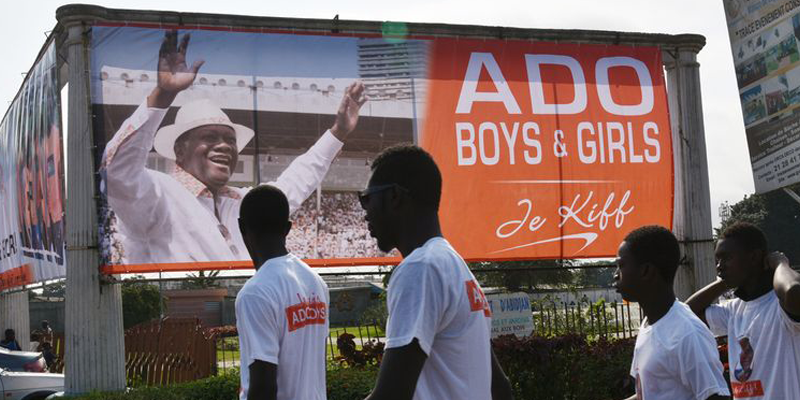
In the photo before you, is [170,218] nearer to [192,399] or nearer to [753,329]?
[192,399]

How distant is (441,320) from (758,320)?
2.26m

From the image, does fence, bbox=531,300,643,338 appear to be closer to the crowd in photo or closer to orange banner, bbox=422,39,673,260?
orange banner, bbox=422,39,673,260

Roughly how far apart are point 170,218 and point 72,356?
210 centimetres

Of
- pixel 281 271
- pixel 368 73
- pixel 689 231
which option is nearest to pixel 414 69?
pixel 368 73

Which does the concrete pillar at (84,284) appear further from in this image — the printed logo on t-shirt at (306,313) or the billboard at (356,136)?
the printed logo on t-shirt at (306,313)

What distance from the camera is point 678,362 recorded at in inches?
142

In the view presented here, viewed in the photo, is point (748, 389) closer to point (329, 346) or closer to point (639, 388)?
point (639, 388)

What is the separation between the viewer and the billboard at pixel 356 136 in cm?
1205

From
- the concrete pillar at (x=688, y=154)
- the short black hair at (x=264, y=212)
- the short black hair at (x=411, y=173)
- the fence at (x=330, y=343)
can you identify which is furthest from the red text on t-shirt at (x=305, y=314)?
the concrete pillar at (x=688, y=154)

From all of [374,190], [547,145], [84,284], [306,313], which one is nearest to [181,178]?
[84,284]

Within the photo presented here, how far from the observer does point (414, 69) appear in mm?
13500

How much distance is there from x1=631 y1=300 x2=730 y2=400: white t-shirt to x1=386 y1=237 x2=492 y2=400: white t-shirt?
2.92ft

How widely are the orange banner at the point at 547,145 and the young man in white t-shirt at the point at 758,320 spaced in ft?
28.9

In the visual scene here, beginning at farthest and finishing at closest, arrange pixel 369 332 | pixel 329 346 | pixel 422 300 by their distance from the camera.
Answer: pixel 329 346 → pixel 369 332 → pixel 422 300
